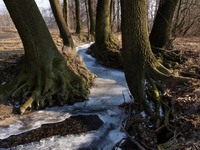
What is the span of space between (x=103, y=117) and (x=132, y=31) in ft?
7.73

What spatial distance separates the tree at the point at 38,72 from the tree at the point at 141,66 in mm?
2086

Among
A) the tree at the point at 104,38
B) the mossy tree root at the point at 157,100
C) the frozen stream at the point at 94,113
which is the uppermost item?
the tree at the point at 104,38

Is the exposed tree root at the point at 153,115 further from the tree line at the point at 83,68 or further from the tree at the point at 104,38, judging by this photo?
the tree at the point at 104,38

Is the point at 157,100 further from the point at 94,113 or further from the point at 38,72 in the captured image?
the point at 38,72

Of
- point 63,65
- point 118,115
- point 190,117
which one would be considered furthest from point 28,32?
point 190,117

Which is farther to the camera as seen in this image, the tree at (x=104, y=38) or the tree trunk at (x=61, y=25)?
the tree at (x=104, y=38)

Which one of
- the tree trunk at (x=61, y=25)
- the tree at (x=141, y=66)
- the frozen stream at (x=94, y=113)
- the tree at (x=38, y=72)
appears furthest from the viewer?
the tree trunk at (x=61, y=25)

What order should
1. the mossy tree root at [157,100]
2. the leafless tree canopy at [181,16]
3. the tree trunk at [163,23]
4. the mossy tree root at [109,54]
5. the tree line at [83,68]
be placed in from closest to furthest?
the mossy tree root at [157,100]
the tree line at [83,68]
the tree trunk at [163,23]
the leafless tree canopy at [181,16]
the mossy tree root at [109,54]

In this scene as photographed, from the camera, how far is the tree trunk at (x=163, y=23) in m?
9.36

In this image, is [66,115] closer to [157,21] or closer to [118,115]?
[118,115]

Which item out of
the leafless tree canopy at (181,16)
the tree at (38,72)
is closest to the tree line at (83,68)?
the tree at (38,72)

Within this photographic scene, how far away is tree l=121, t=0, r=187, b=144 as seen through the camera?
6.25m

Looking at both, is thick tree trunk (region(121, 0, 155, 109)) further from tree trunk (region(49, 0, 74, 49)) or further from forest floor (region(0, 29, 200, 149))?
tree trunk (region(49, 0, 74, 49))

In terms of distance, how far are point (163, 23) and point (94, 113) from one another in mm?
4531
